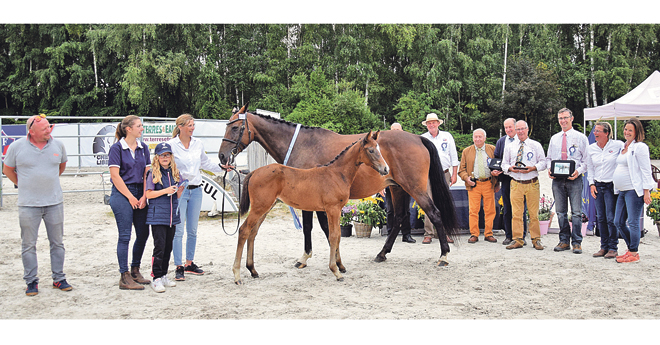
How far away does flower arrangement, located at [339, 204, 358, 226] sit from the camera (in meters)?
7.97

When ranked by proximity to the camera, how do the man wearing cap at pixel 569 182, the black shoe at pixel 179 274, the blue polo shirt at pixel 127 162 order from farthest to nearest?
the man wearing cap at pixel 569 182 → the black shoe at pixel 179 274 → the blue polo shirt at pixel 127 162

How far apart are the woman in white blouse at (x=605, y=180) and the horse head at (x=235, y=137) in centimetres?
467

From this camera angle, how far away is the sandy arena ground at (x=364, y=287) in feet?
13.1

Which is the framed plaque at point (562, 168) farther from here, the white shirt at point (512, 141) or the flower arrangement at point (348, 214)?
the flower arrangement at point (348, 214)

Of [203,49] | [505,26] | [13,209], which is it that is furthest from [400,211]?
[505,26]

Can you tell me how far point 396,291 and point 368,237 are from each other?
10.9 feet

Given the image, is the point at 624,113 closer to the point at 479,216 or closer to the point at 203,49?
the point at 479,216

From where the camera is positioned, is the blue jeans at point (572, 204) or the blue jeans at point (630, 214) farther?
the blue jeans at point (572, 204)

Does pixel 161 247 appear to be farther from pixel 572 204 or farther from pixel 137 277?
pixel 572 204

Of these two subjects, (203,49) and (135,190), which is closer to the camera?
(135,190)

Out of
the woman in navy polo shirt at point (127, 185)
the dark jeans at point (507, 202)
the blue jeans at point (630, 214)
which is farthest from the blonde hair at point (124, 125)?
the blue jeans at point (630, 214)

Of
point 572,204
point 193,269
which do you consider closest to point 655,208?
point 572,204

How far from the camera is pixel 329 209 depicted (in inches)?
200

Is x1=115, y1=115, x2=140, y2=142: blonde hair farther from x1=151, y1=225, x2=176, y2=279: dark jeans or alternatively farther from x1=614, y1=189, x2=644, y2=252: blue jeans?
x1=614, y1=189, x2=644, y2=252: blue jeans
